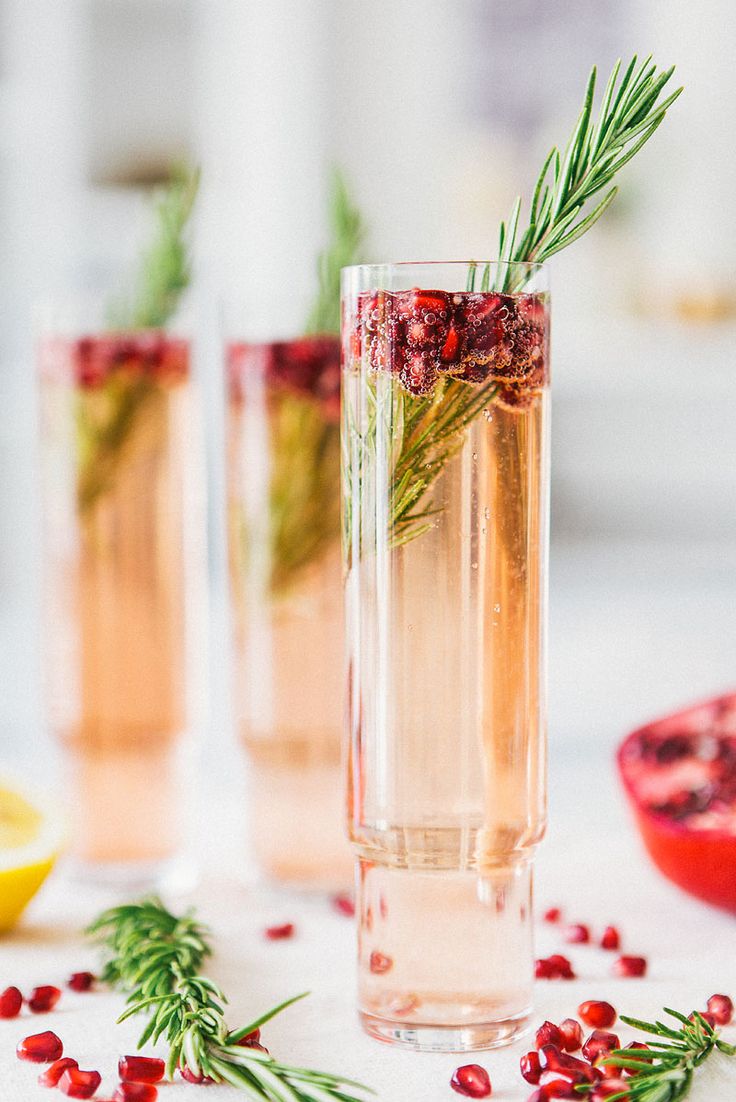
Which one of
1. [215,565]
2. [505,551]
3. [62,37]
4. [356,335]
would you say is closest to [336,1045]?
[505,551]

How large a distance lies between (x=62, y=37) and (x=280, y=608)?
292 cm

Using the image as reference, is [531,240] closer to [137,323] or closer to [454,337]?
[454,337]

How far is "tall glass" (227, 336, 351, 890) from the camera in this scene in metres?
1.57

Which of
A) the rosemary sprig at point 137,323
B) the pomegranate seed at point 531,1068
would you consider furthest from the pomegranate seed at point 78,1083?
the rosemary sprig at point 137,323

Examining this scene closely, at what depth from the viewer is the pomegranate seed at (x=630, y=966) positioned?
127 centimetres

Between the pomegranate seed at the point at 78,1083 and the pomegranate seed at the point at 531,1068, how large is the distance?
0.32 metres

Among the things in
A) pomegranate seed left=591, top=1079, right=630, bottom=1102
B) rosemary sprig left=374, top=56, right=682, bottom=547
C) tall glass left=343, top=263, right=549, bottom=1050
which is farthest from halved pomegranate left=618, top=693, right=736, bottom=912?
rosemary sprig left=374, top=56, right=682, bottom=547

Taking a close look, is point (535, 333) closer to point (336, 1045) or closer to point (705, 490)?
point (336, 1045)

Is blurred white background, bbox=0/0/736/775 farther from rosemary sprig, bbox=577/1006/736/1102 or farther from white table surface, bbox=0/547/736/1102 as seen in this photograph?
rosemary sprig, bbox=577/1006/736/1102

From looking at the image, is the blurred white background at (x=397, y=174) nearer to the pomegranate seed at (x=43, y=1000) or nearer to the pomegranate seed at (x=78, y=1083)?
the pomegranate seed at (x=43, y=1000)

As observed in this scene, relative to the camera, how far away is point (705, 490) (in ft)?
14.7

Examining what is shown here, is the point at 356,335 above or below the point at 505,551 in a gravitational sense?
above

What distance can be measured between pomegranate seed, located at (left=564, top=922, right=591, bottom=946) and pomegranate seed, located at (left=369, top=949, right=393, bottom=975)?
1.05 ft

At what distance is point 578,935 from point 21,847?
1.92ft
